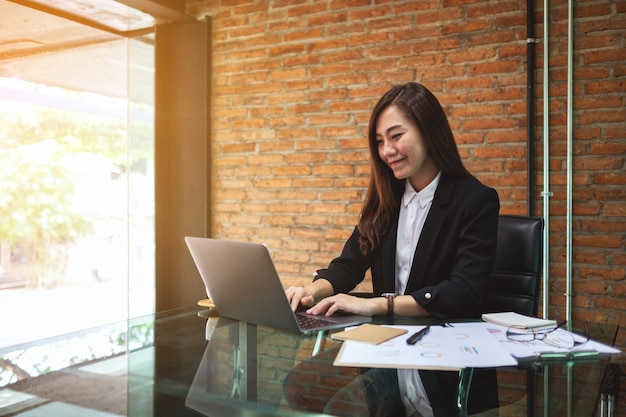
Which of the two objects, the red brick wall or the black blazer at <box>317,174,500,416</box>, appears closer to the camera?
the black blazer at <box>317,174,500,416</box>

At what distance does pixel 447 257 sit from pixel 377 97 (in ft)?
A: 6.23

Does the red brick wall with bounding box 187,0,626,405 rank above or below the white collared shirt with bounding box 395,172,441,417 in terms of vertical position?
above

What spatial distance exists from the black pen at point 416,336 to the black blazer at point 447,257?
1.00ft

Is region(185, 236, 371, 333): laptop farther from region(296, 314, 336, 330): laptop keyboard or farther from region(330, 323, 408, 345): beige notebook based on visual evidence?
region(330, 323, 408, 345): beige notebook

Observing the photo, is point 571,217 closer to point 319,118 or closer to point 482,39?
point 482,39

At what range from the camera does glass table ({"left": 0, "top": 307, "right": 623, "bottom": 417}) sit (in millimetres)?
893

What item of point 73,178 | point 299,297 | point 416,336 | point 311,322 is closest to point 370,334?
point 416,336

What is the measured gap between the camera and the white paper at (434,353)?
3.59ft

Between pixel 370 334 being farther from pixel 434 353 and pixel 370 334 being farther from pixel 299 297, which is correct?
pixel 299 297

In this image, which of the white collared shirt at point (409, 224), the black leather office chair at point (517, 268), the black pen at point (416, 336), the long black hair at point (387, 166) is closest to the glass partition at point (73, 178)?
the long black hair at point (387, 166)

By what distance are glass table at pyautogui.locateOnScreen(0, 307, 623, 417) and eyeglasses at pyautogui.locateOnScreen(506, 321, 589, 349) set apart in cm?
8

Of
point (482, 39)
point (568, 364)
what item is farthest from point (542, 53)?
point (568, 364)

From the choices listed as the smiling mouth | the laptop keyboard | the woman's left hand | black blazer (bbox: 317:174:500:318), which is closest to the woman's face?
the smiling mouth

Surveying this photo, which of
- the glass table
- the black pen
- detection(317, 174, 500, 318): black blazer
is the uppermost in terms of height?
detection(317, 174, 500, 318): black blazer
